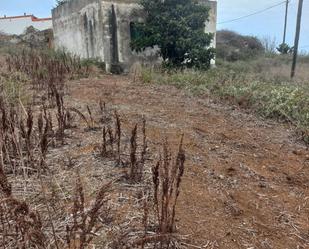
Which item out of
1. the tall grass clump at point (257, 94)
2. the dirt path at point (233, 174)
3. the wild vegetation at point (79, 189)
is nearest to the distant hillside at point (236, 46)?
the tall grass clump at point (257, 94)

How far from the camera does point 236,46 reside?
84.3ft

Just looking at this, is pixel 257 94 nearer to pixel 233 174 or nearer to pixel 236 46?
pixel 233 174

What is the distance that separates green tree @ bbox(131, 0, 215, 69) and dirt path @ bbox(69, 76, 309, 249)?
6.16 meters

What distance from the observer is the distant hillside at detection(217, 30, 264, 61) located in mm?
21000

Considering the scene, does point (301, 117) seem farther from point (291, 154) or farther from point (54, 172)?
point (54, 172)

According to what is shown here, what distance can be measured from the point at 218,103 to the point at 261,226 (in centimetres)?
443

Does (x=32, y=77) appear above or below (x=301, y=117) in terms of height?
above

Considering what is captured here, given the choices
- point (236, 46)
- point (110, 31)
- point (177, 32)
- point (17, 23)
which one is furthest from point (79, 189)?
point (17, 23)

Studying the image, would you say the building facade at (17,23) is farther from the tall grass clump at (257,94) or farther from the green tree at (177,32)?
the tall grass clump at (257,94)

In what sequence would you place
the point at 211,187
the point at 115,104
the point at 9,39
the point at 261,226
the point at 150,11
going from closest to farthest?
the point at 261,226 → the point at 211,187 → the point at 115,104 → the point at 150,11 → the point at 9,39

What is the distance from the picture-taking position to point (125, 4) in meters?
12.7

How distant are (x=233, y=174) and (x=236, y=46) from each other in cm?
2383

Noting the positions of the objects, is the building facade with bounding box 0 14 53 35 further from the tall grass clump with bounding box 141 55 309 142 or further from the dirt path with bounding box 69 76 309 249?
the dirt path with bounding box 69 76 309 249

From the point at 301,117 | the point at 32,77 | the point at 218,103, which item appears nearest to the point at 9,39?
the point at 32,77
